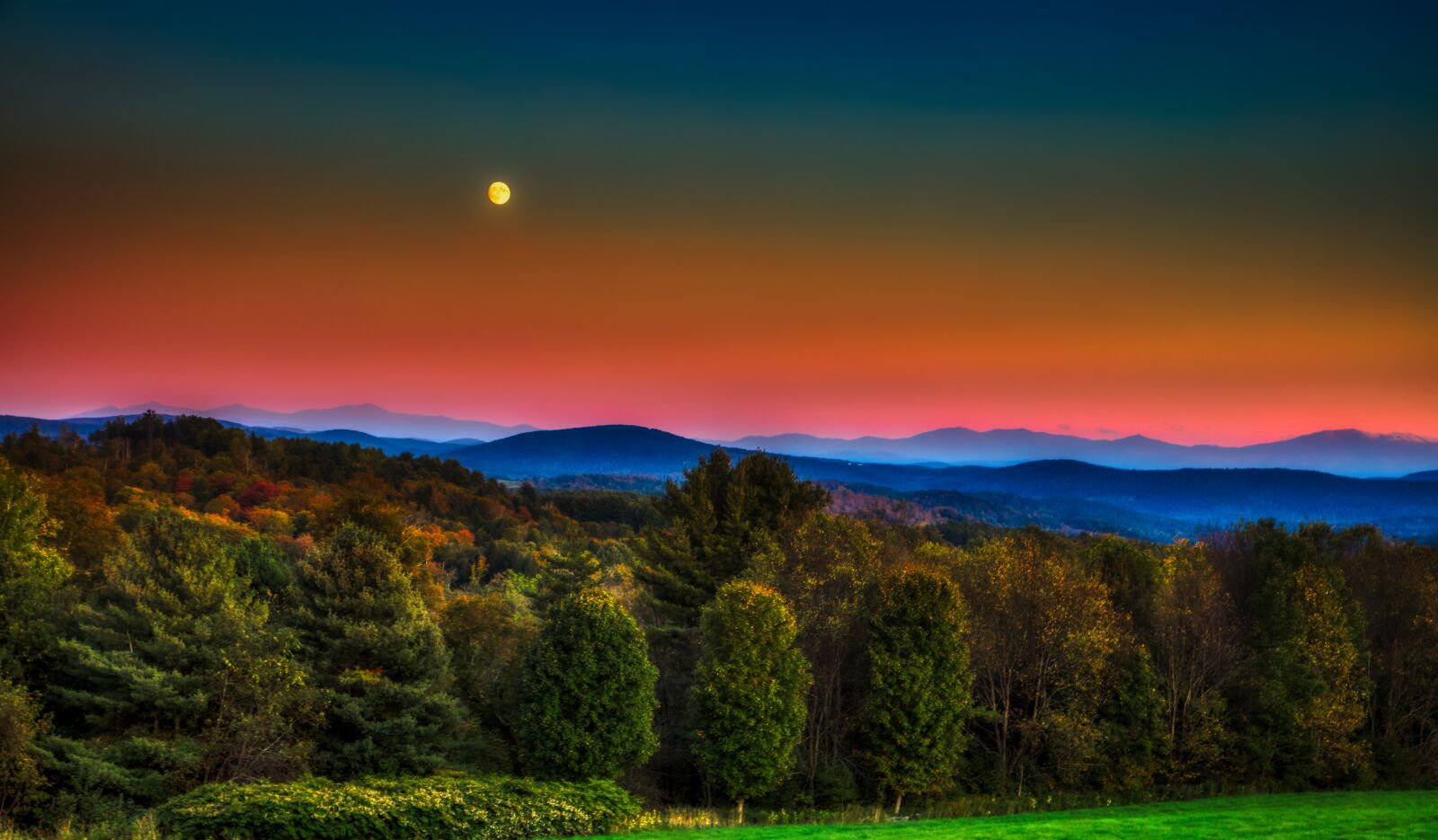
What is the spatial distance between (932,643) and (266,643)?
27.5 meters

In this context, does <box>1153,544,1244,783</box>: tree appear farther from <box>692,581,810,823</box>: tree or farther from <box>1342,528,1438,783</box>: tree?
<box>692,581,810,823</box>: tree

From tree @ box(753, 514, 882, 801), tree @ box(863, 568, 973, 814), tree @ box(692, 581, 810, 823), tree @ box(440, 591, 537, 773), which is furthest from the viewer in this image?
tree @ box(753, 514, 882, 801)

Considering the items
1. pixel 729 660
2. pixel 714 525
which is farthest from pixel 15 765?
pixel 714 525

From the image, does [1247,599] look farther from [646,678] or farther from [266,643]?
→ [266,643]

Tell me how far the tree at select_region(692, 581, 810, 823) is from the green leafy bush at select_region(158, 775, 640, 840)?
23.6 feet

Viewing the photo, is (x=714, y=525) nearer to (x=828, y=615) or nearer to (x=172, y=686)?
(x=828, y=615)

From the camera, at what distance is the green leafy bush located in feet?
61.9

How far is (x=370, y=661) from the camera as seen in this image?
1265 inches

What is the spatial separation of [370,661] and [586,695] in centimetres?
936

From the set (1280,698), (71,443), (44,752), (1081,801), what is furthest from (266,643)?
(71,443)

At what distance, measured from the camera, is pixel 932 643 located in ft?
118

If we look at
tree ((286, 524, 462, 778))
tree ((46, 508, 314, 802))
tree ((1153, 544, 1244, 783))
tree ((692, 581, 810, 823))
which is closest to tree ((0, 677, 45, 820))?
tree ((46, 508, 314, 802))

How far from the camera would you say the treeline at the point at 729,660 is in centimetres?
2953

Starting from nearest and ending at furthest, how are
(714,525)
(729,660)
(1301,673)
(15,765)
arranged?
(15,765) → (729,660) → (1301,673) → (714,525)
